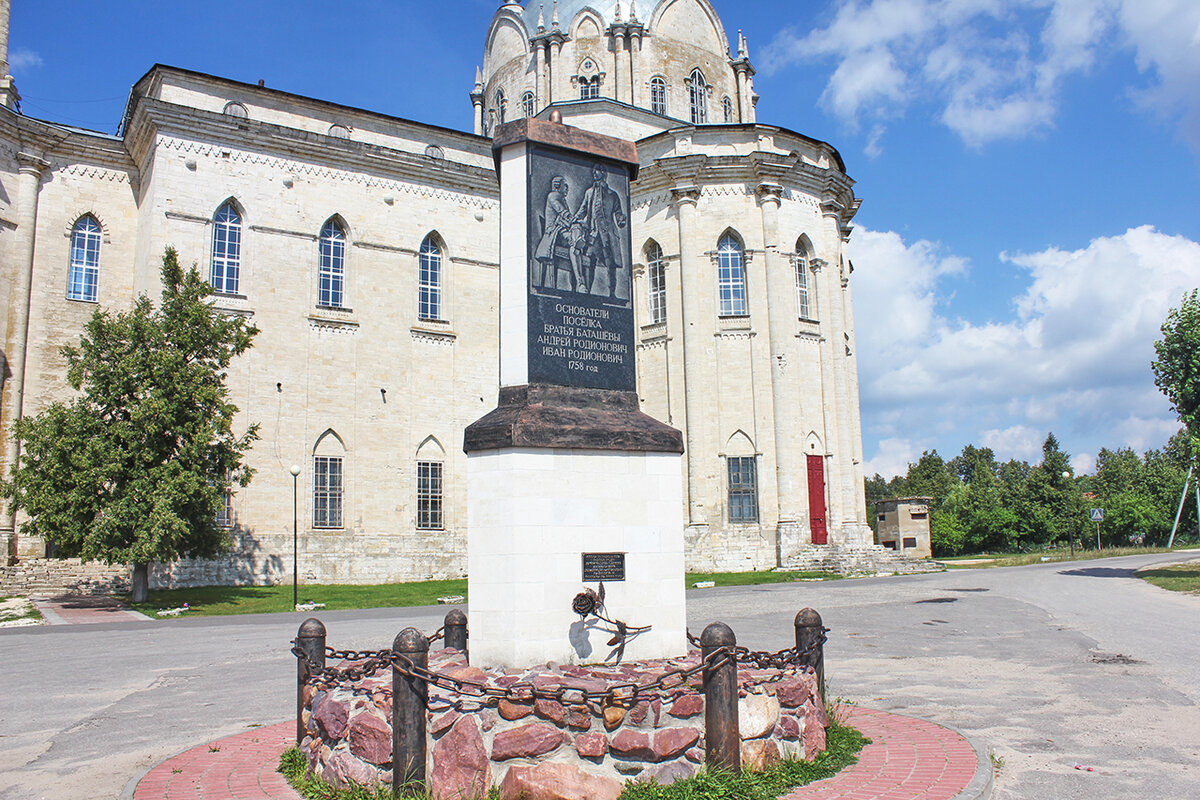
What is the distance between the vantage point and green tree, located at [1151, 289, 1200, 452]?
81.7 ft

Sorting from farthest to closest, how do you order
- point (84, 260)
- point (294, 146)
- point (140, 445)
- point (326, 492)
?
point (294, 146) → point (84, 260) → point (326, 492) → point (140, 445)

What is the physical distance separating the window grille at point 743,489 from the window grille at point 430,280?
41.0 feet

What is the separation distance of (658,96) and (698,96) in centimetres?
213

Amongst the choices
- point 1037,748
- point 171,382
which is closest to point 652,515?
point 1037,748

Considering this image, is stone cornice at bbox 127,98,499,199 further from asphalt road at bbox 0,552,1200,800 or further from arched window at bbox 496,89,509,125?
asphalt road at bbox 0,552,1200,800

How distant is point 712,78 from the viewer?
43.0 meters

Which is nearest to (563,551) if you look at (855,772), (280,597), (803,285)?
(855,772)

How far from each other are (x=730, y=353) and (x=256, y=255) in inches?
683

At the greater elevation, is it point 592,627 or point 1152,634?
point 592,627

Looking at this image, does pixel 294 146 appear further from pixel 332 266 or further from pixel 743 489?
pixel 743 489

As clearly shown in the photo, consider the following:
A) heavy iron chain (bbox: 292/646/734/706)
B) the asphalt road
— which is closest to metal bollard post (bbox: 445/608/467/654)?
the asphalt road

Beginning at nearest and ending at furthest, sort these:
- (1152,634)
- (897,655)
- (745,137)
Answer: (897,655) < (1152,634) < (745,137)

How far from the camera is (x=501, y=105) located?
44.3 meters

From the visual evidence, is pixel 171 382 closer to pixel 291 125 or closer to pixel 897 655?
pixel 291 125
